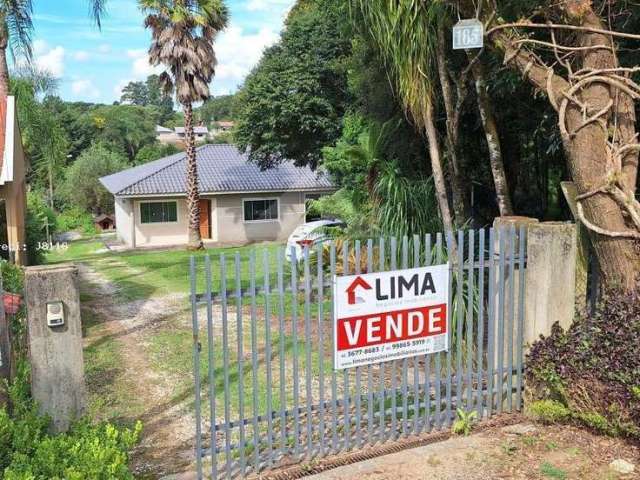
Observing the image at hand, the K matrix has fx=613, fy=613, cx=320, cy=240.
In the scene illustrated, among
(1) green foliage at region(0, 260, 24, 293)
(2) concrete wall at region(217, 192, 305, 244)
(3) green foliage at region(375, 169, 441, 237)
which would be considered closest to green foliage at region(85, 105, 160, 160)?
(2) concrete wall at region(217, 192, 305, 244)

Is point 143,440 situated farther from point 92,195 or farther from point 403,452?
point 92,195

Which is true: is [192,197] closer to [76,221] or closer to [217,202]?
[217,202]

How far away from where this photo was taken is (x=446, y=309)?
5.18 m

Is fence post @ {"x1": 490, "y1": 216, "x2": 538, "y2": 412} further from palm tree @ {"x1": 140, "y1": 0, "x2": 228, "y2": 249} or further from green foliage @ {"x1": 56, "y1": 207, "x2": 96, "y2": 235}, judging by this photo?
green foliage @ {"x1": 56, "y1": 207, "x2": 96, "y2": 235}

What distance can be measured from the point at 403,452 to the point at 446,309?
1.21 metres

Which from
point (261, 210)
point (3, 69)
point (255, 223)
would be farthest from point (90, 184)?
point (3, 69)

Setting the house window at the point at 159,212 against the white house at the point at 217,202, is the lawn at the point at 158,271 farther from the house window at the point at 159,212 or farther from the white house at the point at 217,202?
the white house at the point at 217,202

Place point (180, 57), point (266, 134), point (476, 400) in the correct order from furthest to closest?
point (180, 57), point (266, 134), point (476, 400)

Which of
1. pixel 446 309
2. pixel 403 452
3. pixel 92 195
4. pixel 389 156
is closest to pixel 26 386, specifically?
pixel 403 452

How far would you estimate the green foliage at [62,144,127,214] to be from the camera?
39938 millimetres

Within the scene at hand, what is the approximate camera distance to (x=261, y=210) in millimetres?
28438

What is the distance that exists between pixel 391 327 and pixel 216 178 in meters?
24.1

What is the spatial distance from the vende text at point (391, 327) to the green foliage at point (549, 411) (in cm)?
111

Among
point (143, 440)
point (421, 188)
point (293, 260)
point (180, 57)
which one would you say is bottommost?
point (143, 440)
